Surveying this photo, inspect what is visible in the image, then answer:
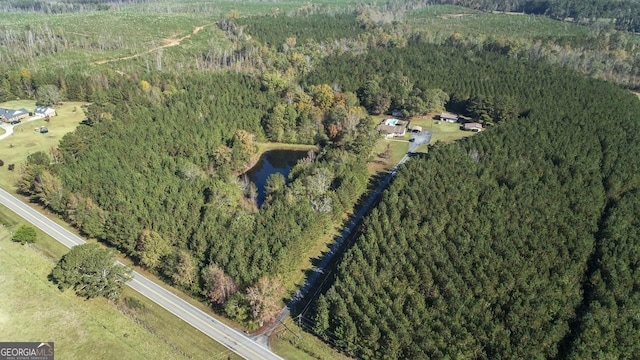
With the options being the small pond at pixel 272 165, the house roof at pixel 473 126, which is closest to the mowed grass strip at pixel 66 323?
the small pond at pixel 272 165

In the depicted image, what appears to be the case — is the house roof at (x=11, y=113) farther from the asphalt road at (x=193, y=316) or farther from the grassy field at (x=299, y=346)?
the grassy field at (x=299, y=346)

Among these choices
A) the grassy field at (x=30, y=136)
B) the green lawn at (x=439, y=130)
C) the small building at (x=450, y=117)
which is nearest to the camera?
the grassy field at (x=30, y=136)

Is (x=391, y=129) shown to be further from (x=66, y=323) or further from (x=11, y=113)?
(x=11, y=113)

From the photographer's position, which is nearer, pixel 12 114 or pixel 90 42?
pixel 12 114

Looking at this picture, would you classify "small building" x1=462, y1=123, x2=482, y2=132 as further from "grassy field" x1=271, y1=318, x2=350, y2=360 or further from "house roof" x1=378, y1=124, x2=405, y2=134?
"grassy field" x1=271, y1=318, x2=350, y2=360

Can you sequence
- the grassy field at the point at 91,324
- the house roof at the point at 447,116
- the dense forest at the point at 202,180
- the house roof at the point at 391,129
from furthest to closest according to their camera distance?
the house roof at the point at 447,116, the house roof at the point at 391,129, the dense forest at the point at 202,180, the grassy field at the point at 91,324

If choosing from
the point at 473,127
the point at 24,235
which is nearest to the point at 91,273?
the point at 24,235

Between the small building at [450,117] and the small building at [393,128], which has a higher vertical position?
the small building at [450,117]

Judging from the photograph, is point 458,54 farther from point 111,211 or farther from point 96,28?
point 96,28
